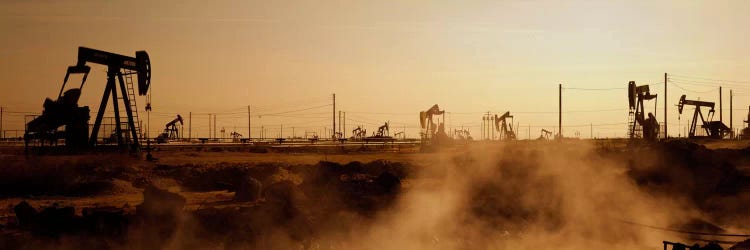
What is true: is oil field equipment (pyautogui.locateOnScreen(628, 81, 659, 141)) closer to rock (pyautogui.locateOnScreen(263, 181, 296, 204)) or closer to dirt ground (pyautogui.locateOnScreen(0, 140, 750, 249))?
dirt ground (pyautogui.locateOnScreen(0, 140, 750, 249))

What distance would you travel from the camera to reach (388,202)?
2219 centimetres

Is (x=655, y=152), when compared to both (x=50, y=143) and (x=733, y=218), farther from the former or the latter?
(x=50, y=143)

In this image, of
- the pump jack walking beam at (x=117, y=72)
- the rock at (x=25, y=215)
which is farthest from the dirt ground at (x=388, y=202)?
the pump jack walking beam at (x=117, y=72)

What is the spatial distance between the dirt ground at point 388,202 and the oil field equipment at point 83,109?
189 centimetres

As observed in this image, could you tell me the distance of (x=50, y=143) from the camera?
28094mm

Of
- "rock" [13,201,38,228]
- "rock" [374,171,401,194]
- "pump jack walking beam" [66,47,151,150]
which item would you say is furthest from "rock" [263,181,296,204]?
"pump jack walking beam" [66,47,151,150]

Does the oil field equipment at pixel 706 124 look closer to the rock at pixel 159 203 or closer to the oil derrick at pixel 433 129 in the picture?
the oil derrick at pixel 433 129

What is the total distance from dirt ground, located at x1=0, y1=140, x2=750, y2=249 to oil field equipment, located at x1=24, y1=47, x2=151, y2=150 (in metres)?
1.89

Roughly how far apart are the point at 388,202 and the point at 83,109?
583 inches

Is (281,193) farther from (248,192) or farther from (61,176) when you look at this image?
(61,176)

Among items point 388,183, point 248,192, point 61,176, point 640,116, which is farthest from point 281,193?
point 640,116

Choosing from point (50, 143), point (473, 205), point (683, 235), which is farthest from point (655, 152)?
point (50, 143)

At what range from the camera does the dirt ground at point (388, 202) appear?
1708cm

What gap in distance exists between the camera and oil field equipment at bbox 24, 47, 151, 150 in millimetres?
26962
